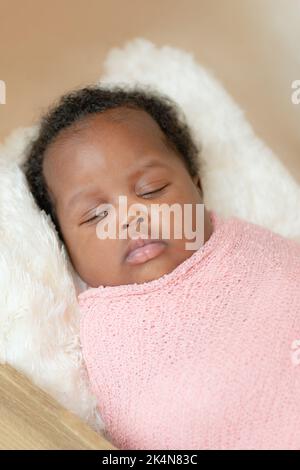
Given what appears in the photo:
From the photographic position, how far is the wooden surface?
3.07 ft

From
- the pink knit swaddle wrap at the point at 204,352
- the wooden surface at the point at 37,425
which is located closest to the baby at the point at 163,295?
the pink knit swaddle wrap at the point at 204,352

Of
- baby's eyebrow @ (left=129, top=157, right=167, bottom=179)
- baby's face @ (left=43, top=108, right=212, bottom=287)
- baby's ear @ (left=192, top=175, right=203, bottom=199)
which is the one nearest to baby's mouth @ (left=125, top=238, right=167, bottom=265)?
baby's face @ (left=43, top=108, right=212, bottom=287)

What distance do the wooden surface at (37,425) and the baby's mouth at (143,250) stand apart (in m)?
0.28

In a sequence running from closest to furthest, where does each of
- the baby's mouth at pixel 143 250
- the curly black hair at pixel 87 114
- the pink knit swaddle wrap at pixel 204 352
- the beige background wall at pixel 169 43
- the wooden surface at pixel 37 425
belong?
the wooden surface at pixel 37 425 < the pink knit swaddle wrap at pixel 204 352 < the baby's mouth at pixel 143 250 < the curly black hair at pixel 87 114 < the beige background wall at pixel 169 43

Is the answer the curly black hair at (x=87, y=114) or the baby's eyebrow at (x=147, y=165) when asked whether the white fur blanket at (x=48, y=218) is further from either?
the baby's eyebrow at (x=147, y=165)

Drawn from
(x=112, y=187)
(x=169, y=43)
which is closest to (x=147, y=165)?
(x=112, y=187)

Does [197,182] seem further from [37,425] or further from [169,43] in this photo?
[37,425]

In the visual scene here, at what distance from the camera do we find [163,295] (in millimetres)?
1179

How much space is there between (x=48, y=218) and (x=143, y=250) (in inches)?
7.7

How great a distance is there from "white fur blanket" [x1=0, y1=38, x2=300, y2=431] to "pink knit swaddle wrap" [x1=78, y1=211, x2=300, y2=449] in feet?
0.14

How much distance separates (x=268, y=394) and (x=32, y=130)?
74 centimetres

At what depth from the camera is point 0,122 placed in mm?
1624

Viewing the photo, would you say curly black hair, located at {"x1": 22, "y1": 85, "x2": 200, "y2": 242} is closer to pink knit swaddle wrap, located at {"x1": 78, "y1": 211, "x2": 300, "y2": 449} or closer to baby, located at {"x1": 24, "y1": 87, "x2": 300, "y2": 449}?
baby, located at {"x1": 24, "y1": 87, "x2": 300, "y2": 449}

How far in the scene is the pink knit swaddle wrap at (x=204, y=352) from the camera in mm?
1060
